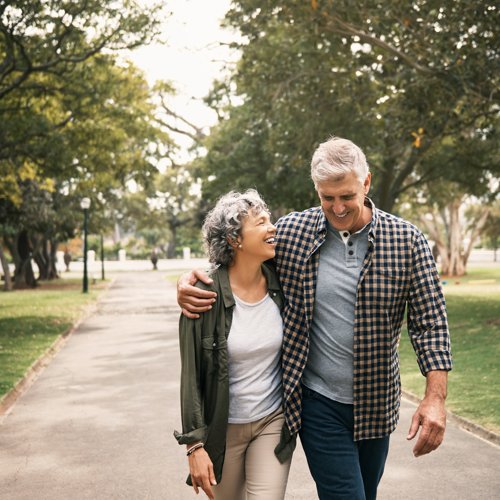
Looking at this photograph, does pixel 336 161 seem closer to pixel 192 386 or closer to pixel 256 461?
pixel 192 386

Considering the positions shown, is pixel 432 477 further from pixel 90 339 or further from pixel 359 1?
pixel 90 339

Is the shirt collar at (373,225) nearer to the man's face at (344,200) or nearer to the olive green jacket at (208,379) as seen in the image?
the man's face at (344,200)

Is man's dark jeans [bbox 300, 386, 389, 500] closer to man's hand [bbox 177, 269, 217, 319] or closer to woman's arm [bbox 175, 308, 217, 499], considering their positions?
woman's arm [bbox 175, 308, 217, 499]

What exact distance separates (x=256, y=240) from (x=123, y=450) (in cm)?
406

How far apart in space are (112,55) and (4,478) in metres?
14.8

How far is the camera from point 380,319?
3408mm

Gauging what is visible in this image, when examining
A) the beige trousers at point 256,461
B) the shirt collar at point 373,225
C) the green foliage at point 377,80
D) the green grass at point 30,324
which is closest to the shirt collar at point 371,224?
the shirt collar at point 373,225

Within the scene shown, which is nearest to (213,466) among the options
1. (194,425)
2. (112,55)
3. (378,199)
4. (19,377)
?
(194,425)

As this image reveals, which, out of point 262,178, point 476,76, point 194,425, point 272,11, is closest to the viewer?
point 194,425

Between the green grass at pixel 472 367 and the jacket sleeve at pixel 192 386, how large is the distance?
476cm

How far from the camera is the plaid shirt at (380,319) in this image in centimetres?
340

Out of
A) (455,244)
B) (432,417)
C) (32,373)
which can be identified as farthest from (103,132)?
(455,244)

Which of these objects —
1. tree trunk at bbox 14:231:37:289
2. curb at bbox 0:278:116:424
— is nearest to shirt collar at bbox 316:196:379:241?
curb at bbox 0:278:116:424

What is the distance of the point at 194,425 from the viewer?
131 inches
